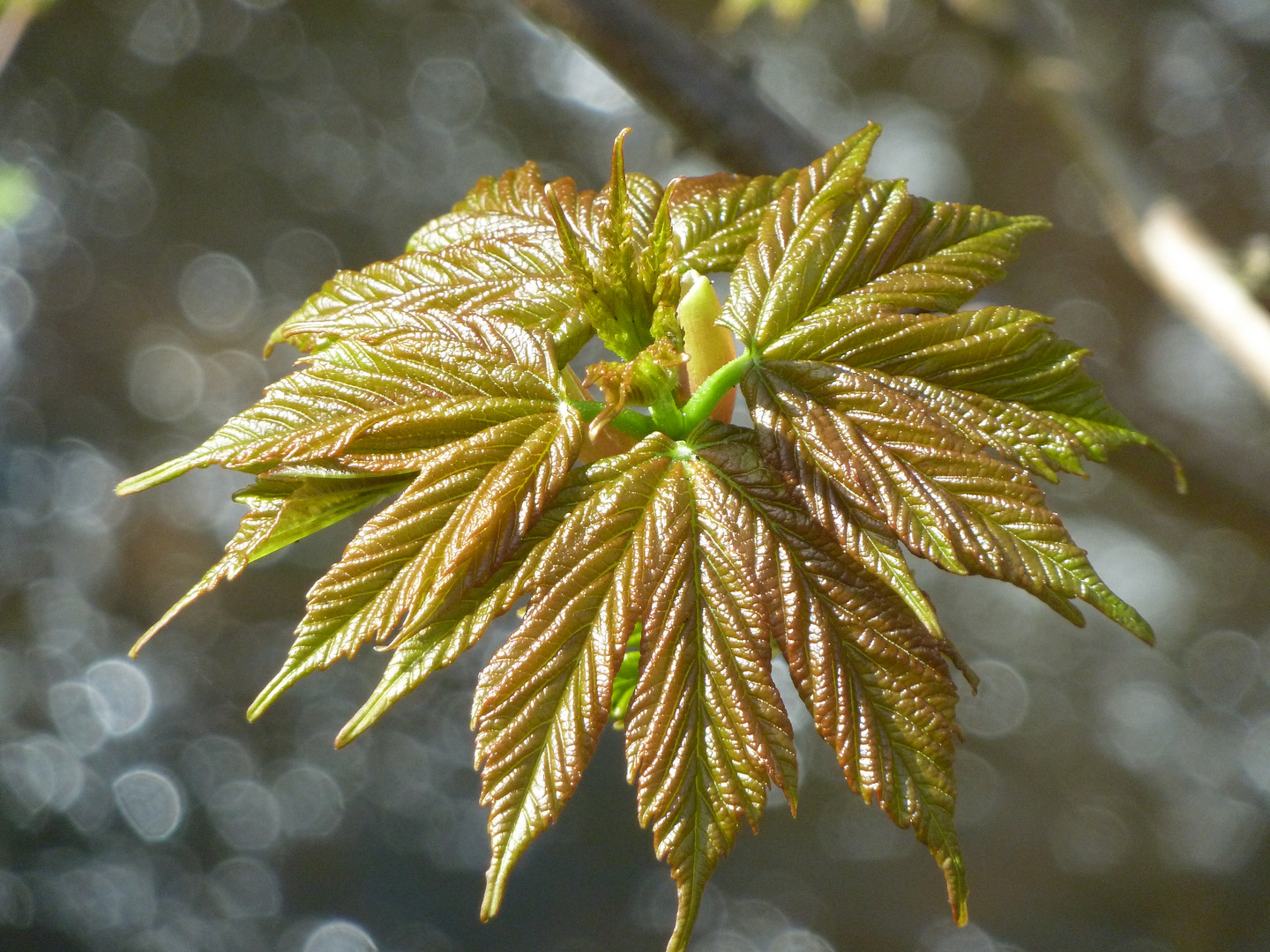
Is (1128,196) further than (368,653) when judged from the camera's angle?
No

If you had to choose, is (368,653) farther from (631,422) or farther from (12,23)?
(631,422)

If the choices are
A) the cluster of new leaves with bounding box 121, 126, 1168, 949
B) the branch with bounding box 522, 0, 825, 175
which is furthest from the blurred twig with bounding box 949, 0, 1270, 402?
the cluster of new leaves with bounding box 121, 126, 1168, 949

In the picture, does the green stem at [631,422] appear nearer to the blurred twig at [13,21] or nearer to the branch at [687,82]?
the branch at [687,82]

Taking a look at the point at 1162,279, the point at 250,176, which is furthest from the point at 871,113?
the point at 250,176

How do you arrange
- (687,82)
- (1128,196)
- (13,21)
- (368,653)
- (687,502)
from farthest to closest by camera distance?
1. (368,653)
2. (1128,196)
3. (13,21)
4. (687,82)
5. (687,502)

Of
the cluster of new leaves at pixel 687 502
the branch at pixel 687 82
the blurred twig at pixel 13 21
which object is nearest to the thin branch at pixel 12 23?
the blurred twig at pixel 13 21

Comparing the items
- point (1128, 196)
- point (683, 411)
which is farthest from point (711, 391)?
point (1128, 196)

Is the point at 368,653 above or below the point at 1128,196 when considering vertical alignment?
below
